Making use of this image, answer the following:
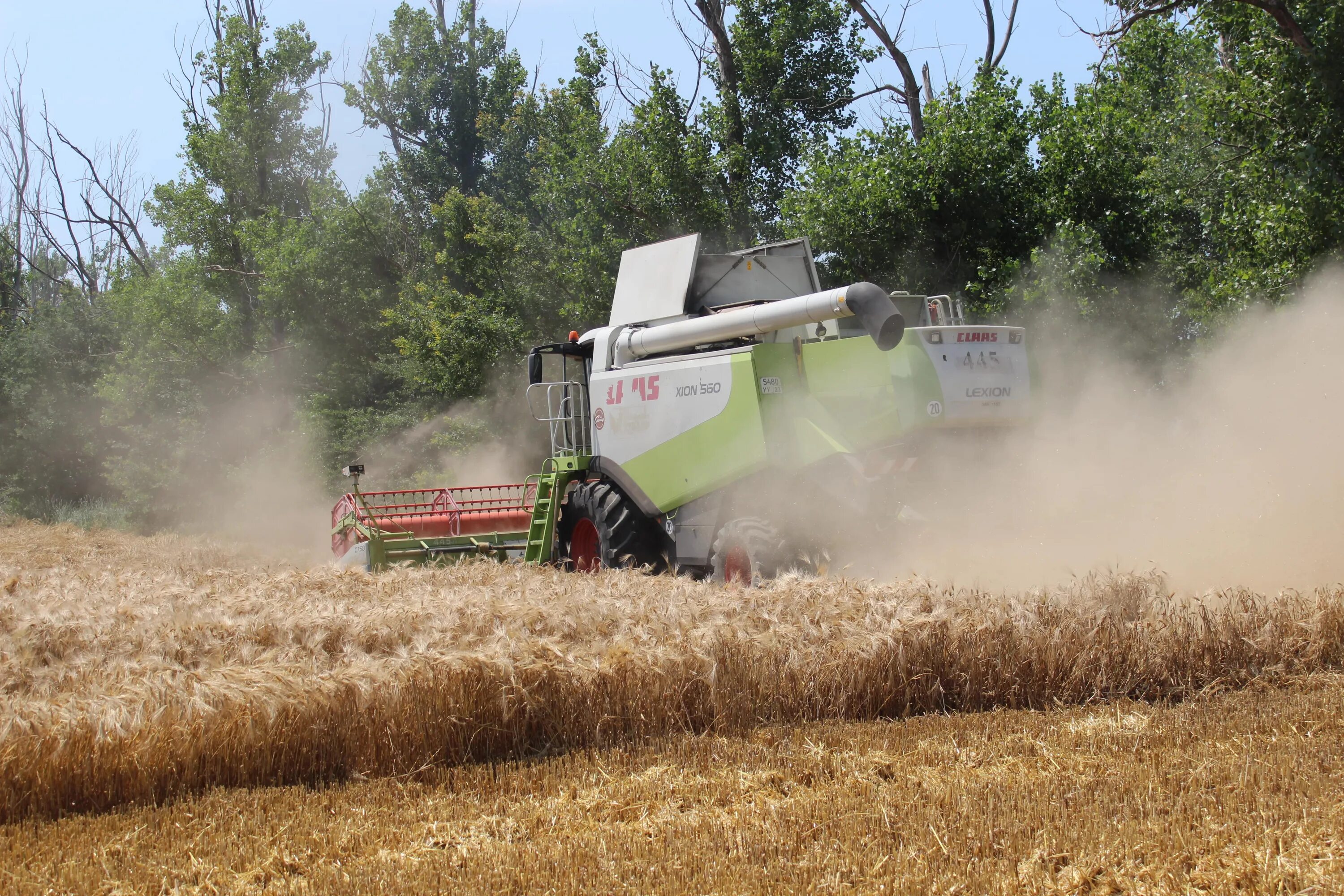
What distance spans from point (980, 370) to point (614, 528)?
3559mm

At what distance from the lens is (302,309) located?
26.6 meters

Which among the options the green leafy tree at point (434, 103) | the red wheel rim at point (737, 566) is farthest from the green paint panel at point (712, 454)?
the green leafy tree at point (434, 103)

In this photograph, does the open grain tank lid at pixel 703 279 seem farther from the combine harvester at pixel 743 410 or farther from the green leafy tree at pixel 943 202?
the green leafy tree at pixel 943 202

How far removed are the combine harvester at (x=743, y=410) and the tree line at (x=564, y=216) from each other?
5146 mm

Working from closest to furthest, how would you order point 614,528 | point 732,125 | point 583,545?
point 614,528 → point 583,545 → point 732,125

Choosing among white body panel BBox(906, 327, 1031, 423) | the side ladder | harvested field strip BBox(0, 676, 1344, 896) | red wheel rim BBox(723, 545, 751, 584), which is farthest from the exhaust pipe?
harvested field strip BBox(0, 676, 1344, 896)

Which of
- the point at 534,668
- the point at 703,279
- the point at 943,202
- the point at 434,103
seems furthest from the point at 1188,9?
the point at 434,103

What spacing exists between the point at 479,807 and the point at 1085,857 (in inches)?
86.4

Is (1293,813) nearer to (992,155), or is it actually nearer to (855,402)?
(855,402)

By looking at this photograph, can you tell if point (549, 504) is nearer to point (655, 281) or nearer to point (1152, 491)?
point (655, 281)

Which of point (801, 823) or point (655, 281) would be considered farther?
point (655, 281)

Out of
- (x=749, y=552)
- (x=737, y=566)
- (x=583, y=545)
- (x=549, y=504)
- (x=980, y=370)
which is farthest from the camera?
(x=549, y=504)

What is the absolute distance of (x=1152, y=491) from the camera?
7965 millimetres

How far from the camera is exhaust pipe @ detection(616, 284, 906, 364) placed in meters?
Answer: 7.31
